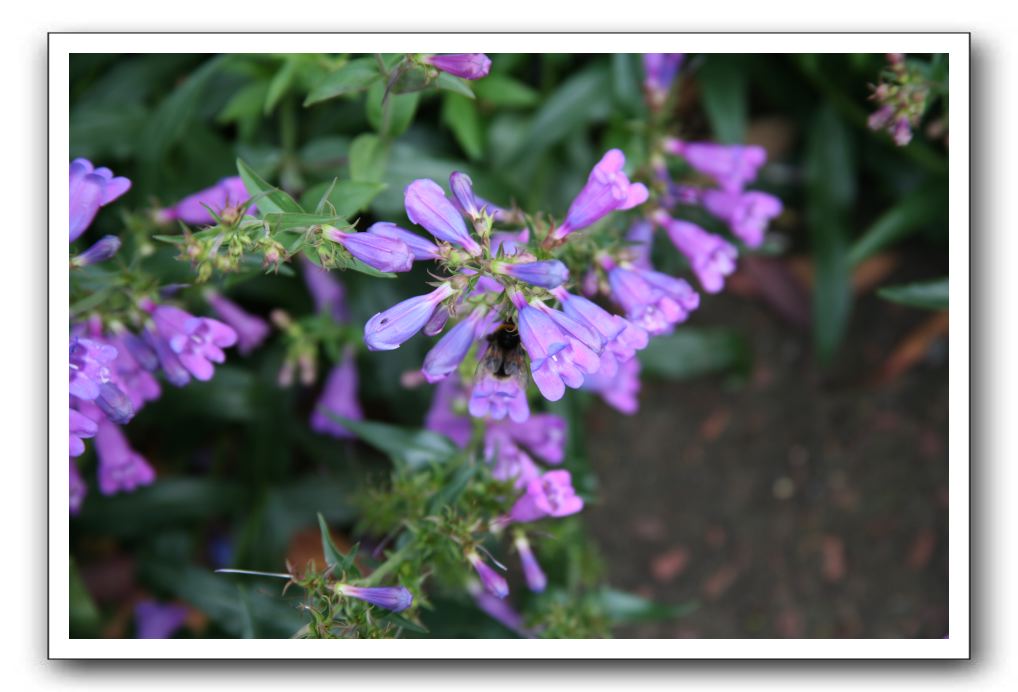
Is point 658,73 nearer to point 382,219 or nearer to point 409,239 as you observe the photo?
point 382,219

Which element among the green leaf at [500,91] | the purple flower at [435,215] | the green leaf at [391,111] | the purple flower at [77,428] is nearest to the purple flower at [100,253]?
the purple flower at [77,428]

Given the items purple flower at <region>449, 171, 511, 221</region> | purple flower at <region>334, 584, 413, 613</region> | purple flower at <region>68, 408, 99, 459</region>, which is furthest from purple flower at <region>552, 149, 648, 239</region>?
purple flower at <region>68, 408, 99, 459</region>

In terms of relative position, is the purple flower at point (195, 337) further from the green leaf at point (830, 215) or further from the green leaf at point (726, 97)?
the green leaf at point (830, 215)

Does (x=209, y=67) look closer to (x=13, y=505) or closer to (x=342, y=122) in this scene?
(x=342, y=122)

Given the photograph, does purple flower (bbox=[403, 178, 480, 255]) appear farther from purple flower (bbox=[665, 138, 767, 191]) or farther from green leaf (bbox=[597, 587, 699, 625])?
green leaf (bbox=[597, 587, 699, 625])

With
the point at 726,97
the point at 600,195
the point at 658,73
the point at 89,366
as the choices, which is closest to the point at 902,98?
the point at 658,73
